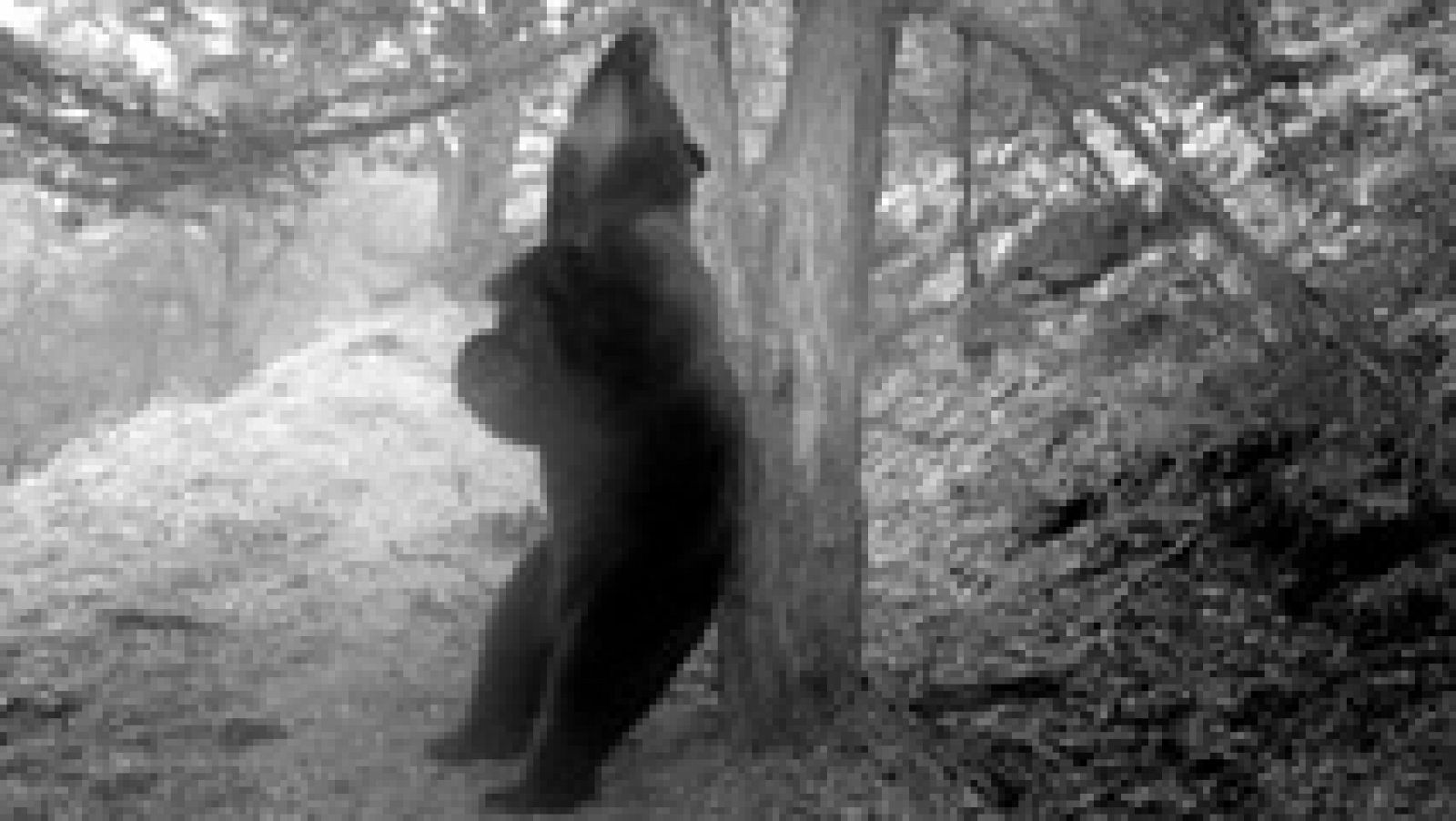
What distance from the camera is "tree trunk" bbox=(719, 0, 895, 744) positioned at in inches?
186

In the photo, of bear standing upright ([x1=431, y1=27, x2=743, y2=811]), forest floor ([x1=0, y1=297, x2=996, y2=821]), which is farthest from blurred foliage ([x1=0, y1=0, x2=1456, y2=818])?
bear standing upright ([x1=431, y1=27, x2=743, y2=811])

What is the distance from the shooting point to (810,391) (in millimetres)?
4789

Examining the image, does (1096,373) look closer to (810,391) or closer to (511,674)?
(810,391)

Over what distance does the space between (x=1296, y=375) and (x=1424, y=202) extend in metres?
0.86

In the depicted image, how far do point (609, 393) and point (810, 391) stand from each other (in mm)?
967

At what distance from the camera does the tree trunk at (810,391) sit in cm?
471

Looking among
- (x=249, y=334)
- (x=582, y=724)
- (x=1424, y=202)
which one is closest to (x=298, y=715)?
(x=582, y=724)

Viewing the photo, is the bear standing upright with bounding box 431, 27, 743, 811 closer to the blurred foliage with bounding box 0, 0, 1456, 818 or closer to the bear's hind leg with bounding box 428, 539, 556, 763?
the bear's hind leg with bounding box 428, 539, 556, 763

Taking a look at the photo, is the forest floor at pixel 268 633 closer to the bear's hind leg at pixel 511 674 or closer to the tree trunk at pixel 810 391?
the bear's hind leg at pixel 511 674

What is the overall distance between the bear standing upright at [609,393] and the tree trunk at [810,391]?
0.53 meters

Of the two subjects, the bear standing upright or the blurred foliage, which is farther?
the blurred foliage

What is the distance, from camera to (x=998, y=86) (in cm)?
625

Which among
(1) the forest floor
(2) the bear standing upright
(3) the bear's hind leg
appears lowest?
(1) the forest floor

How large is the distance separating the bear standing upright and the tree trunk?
53 centimetres
